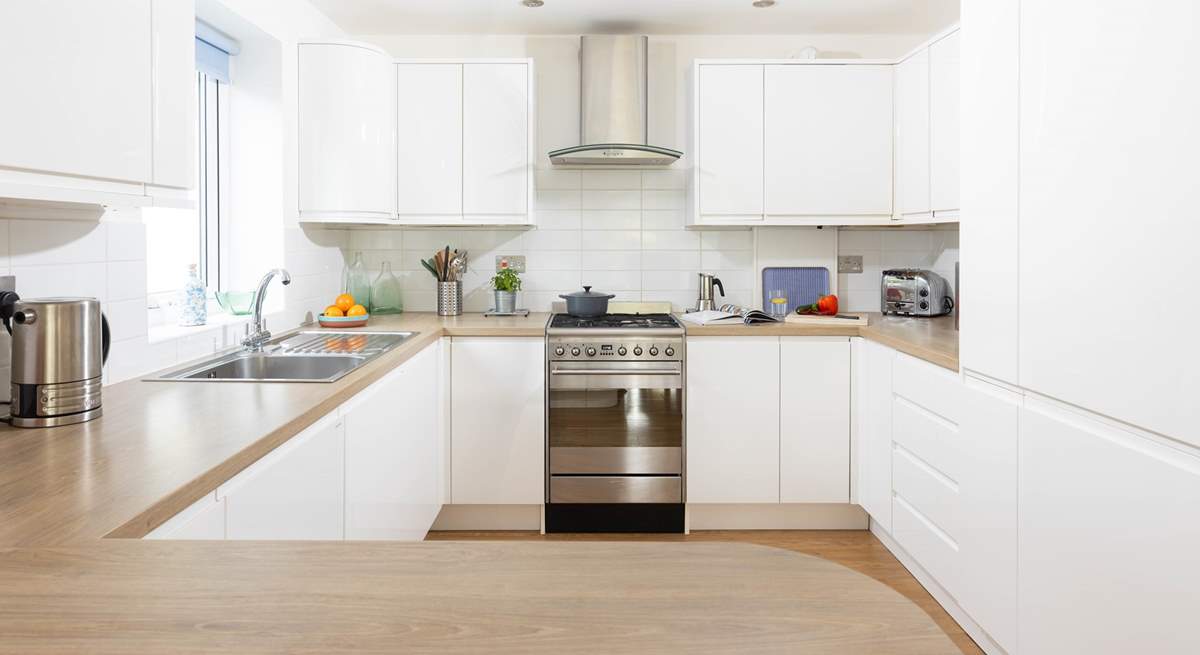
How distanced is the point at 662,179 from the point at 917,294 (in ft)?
4.44

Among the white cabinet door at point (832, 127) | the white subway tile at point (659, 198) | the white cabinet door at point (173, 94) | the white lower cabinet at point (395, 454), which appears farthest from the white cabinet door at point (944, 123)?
the white cabinet door at point (173, 94)

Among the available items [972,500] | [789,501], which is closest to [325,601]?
[972,500]

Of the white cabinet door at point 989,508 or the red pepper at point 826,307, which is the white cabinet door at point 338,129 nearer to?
the red pepper at point 826,307

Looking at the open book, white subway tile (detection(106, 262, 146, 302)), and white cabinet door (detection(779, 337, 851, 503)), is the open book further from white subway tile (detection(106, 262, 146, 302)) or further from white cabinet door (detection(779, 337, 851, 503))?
white subway tile (detection(106, 262, 146, 302))

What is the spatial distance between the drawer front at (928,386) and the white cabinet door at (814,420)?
0.45 m

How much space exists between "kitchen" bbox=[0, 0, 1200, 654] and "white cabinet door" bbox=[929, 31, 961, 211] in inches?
0.9

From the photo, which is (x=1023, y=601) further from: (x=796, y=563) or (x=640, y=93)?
(x=640, y=93)

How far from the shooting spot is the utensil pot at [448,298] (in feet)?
12.6

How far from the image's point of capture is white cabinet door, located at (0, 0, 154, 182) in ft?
4.29

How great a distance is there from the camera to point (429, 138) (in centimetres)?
363

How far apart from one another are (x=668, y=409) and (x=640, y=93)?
1.52 metres

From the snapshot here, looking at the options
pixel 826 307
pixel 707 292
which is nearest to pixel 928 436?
pixel 826 307

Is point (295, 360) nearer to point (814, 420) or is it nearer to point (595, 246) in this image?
point (595, 246)

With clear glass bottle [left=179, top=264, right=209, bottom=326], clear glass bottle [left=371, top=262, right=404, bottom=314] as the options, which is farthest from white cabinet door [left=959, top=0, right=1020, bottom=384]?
clear glass bottle [left=371, top=262, right=404, bottom=314]
